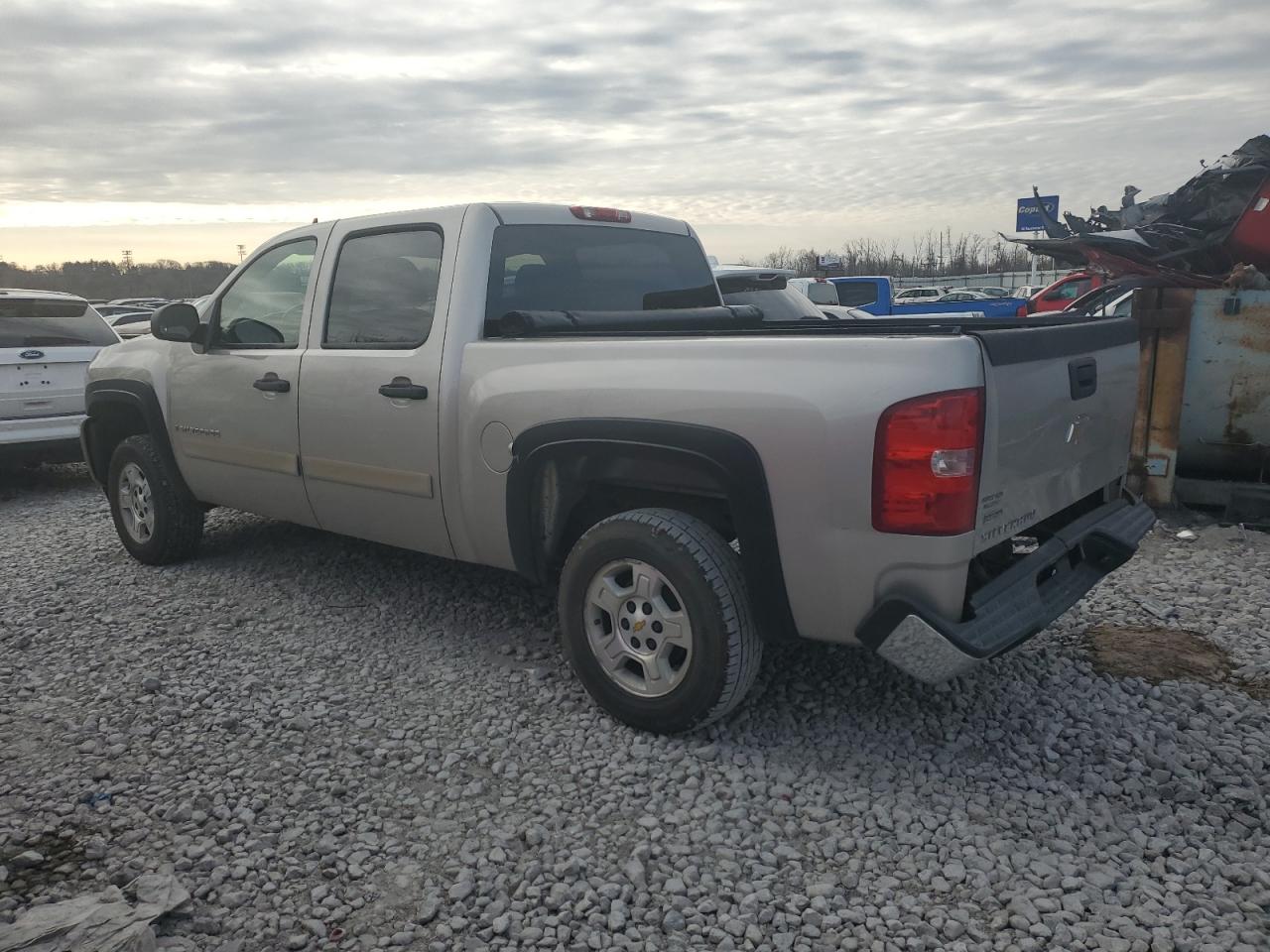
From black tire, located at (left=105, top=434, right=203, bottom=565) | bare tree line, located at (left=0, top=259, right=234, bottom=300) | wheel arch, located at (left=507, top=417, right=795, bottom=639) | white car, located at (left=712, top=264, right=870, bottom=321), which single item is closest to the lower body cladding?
wheel arch, located at (left=507, top=417, right=795, bottom=639)

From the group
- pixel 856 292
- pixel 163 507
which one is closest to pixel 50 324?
pixel 163 507

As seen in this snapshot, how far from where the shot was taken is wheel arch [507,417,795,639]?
10.00 ft

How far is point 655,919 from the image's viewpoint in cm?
256

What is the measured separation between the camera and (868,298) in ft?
55.0

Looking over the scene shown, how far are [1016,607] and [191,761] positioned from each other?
2825mm

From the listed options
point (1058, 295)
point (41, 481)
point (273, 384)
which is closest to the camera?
point (273, 384)

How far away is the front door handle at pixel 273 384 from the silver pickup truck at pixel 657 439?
0.01 meters

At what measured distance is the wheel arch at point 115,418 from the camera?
17.8 ft

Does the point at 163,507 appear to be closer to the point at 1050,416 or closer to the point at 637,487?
the point at 637,487

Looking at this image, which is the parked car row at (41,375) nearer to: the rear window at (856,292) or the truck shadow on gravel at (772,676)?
the truck shadow on gravel at (772,676)

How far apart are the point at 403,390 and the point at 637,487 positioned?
3.69 ft

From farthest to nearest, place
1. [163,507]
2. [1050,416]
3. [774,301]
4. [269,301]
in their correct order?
[774,301]
[163,507]
[269,301]
[1050,416]

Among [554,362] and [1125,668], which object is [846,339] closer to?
[554,362]

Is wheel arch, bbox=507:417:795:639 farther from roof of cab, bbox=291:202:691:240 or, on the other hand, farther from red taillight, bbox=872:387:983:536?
roof of cab, bbox=291:202:691:240
